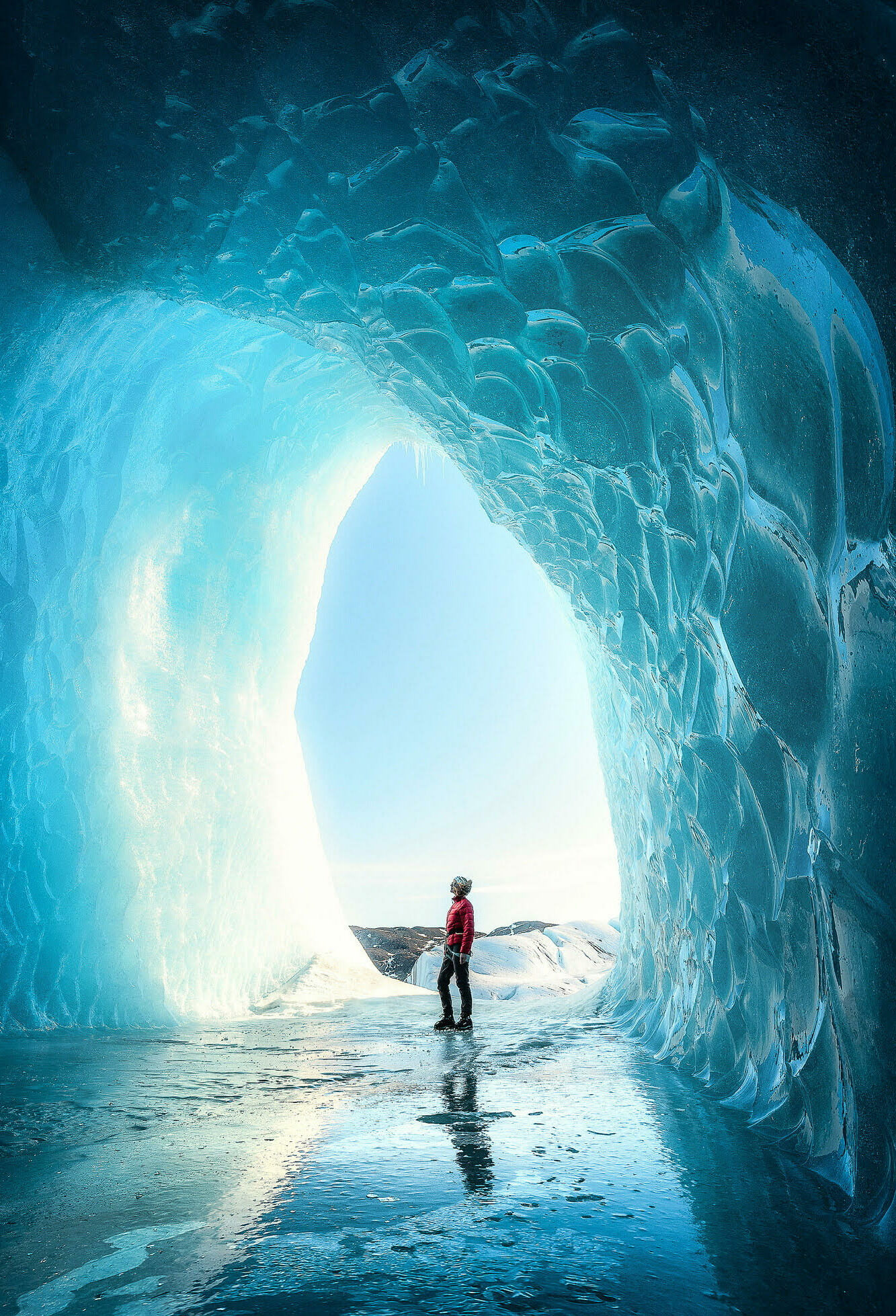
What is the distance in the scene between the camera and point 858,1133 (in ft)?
6.18

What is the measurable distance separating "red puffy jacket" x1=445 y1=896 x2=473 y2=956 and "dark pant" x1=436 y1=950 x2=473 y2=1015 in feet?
0.23

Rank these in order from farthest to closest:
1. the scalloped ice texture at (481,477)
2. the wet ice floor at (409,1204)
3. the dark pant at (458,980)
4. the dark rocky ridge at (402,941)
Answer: the dark rocky ridge at (402,941)
the dark pant at (458,980)
the scalloped ice texture at (481,477)
the wet ice floor at (409,1204)

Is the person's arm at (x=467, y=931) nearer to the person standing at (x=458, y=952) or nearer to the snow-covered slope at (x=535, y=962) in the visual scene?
the person standing at (x=458, y=952)

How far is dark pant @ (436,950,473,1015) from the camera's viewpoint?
529cm

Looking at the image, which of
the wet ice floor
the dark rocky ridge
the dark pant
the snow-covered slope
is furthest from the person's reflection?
the dark rocky ridge

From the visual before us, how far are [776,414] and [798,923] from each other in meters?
1.52

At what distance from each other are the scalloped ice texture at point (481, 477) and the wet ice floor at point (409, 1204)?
36 cm

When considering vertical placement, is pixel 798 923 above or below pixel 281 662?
below

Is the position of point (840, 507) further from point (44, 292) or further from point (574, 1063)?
point (44, 292)

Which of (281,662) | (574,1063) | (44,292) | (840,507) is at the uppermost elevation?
(44,292)

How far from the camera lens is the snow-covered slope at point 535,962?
11.0 m

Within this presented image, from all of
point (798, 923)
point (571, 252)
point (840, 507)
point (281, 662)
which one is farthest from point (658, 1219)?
point (281, 662)

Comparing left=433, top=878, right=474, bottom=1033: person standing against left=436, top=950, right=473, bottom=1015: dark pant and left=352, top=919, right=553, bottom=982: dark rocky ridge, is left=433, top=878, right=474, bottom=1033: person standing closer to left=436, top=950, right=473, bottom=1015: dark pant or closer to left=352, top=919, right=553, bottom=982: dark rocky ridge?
left=436, top=950, right=473, bottom=1015: dark pant

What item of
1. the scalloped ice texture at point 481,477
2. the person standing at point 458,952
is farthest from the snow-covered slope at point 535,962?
the person standing at point 458,952
